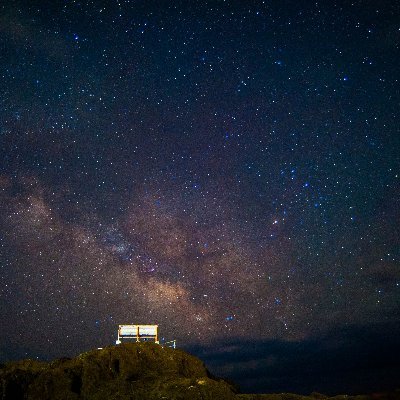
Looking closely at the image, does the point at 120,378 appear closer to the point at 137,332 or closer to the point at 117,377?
the point at 117,377

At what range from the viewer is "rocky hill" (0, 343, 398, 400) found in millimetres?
33375

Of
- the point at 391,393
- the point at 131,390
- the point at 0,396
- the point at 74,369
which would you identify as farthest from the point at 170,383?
the point at 391,393

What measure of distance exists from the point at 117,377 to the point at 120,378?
0.62 m

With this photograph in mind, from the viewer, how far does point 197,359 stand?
42562mm

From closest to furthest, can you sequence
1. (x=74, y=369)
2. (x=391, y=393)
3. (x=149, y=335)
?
(x=391, y=393) < (x=74, y=369) < (x=149, y=335)

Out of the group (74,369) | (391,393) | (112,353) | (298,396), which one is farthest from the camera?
(298,396)

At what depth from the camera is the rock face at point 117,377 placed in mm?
33375

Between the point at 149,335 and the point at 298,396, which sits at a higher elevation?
the point at 149,335

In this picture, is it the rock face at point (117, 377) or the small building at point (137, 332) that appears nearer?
the rock face at point (117, 377)

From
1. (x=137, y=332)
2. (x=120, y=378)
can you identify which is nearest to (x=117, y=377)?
(x=120, y=378)

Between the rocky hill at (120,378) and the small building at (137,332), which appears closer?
the rocky hill at (120,378)

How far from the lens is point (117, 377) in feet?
120

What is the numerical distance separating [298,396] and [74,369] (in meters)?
24.4

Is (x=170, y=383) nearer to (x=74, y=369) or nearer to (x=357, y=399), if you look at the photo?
→ (x=74, y=369)
